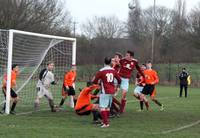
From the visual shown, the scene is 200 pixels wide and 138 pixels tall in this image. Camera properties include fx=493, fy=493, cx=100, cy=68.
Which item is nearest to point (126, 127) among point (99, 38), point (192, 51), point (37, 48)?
point (37, 48)

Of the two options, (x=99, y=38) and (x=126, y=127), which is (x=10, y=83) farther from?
(x=99, y=38)

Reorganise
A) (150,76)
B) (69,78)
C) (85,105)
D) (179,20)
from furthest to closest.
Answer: (179,20), (69,78), (150,76), (85,105)

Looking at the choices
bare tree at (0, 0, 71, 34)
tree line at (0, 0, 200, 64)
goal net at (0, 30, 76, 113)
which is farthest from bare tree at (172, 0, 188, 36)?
goal net at (0, 30, 76, 113)

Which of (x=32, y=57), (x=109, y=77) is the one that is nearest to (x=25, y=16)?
(x=32, y=57)

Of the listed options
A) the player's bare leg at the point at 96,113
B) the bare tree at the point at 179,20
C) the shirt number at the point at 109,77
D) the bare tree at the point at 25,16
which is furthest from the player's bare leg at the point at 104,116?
the bare tree at the point at 179,20

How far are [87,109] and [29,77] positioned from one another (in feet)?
22.9

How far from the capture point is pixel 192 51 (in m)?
68.6

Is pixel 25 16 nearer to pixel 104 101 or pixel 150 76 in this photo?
pixel 150 76

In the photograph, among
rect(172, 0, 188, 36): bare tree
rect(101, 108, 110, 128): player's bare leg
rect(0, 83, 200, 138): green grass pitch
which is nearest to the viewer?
rect(0, 83, 200, 138): green grass pitch

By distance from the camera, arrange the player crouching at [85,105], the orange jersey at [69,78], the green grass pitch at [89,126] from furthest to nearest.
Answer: the orange jersey at [69,78]
the player crouching at [85,105]
the green grass pitch at [89,126]

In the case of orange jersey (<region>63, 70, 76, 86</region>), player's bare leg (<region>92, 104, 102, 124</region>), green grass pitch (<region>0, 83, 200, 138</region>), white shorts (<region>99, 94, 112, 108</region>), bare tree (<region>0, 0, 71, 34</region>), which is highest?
bare tree (<region>0, 0, 71, 34</region>)

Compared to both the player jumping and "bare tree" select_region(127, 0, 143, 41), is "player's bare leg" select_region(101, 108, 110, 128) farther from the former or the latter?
"bare tree" select_region(127, 0, 143, 41)

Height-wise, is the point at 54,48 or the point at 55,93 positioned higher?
the point at 54,48

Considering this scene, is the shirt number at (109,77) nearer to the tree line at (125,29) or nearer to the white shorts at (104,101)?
the white shorts at (104,101)
